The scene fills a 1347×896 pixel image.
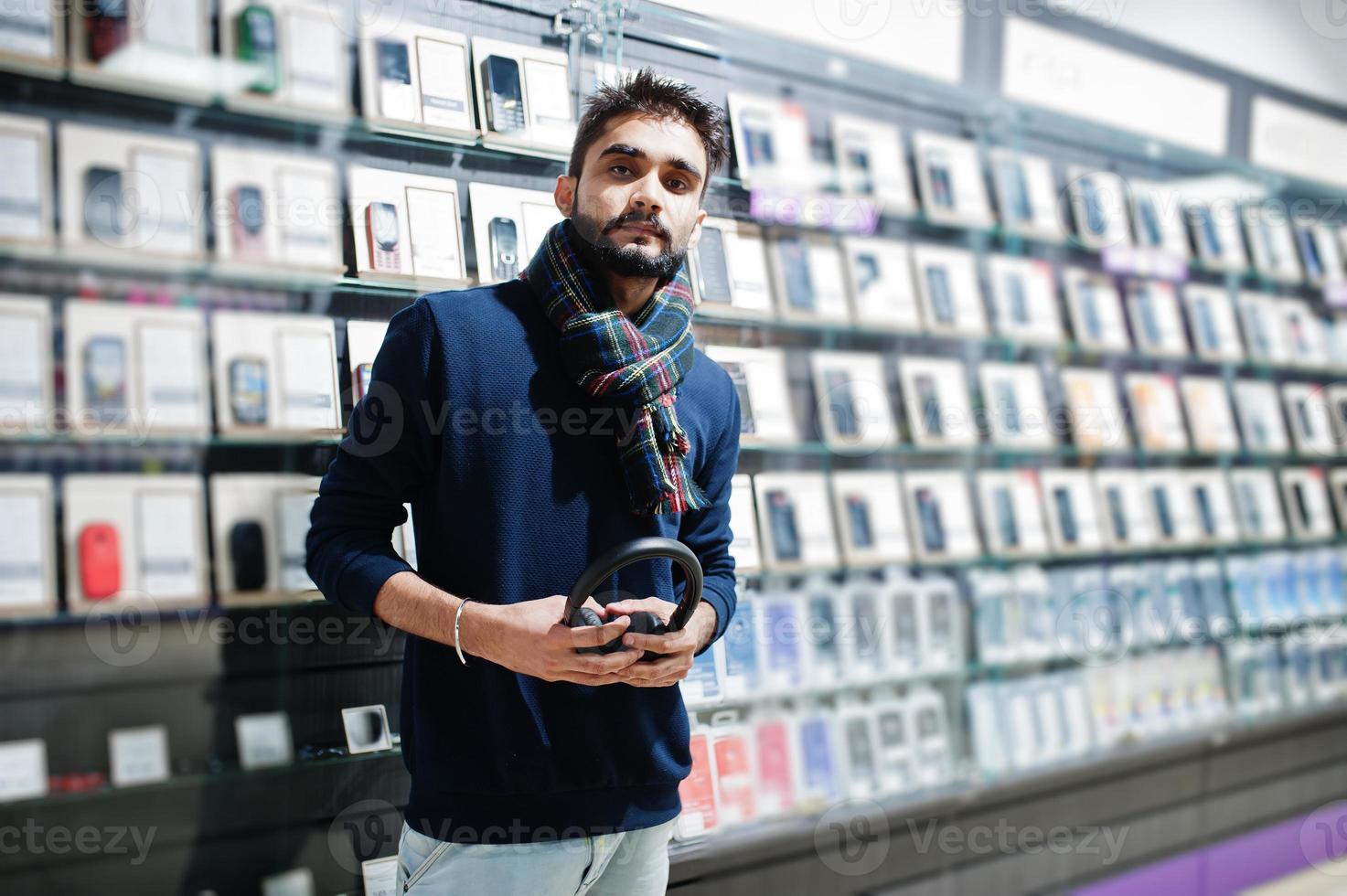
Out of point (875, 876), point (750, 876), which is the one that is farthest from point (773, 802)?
point (875, 876)

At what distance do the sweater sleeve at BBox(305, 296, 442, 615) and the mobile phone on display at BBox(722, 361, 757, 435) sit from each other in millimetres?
1069

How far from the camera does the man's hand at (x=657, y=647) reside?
1.35 metres

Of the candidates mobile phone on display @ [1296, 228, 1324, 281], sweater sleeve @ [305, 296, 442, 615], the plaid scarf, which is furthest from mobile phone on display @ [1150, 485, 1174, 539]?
sweater sleeve @ [305, 296, 442, 615]

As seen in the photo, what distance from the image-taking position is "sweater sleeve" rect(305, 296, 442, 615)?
1.38 meters

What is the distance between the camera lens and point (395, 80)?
6.50 feet

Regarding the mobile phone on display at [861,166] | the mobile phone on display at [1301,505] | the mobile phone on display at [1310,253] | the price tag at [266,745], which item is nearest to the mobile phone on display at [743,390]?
the mobile phone on display at [861,166]

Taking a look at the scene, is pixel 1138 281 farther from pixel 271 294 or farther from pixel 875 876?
pixel 271 294

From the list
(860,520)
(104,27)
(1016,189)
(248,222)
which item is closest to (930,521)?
(860,520)

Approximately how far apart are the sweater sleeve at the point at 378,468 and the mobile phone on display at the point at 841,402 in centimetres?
166

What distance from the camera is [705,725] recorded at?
229 cm

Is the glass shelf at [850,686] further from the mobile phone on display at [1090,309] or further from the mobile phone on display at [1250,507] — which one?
the mobile phone on display at [1250,507]

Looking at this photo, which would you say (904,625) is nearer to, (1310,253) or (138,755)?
(138,755)

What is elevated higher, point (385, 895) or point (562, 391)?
point (562, 391)

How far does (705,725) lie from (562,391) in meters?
1.12
